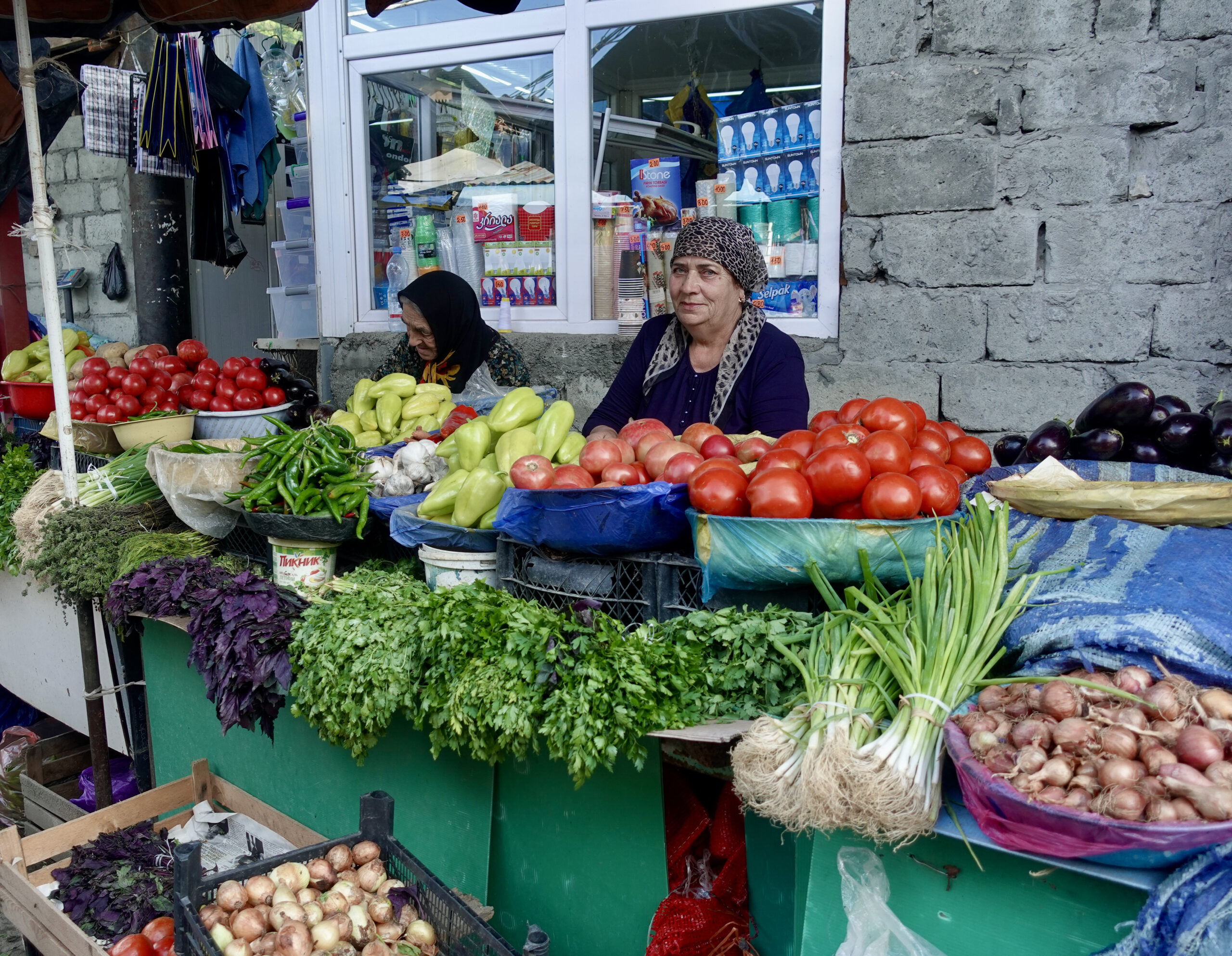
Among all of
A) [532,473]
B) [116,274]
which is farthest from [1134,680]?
[116,274]

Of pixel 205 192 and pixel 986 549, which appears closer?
pixel 986 549

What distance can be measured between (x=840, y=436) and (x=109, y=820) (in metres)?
2.71

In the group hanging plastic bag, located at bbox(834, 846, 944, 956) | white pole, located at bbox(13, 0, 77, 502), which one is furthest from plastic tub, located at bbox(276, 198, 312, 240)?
hanging plastic bag, located at bbox(834, 846, 944, 956)

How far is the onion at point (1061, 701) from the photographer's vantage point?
5.33ft

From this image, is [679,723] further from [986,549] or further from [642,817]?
[986,549]

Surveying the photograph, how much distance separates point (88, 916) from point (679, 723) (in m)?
1.90

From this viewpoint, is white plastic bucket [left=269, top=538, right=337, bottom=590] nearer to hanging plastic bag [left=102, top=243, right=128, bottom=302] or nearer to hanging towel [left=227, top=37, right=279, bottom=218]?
hanging towel [left=227, top=37, right=279, bottom=218]

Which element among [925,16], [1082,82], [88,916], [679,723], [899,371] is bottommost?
[88,916]

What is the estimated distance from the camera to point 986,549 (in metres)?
2.03

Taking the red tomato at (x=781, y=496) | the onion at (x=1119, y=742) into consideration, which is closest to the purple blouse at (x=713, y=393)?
the red tomato at (x=781, y=496)

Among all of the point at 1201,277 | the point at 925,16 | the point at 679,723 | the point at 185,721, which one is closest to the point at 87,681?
the point at 185,721

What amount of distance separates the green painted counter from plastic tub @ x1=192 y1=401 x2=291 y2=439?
5.83 ft

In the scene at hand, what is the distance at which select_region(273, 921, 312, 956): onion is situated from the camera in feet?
6.72

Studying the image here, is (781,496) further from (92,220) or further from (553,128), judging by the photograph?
(92,220)
